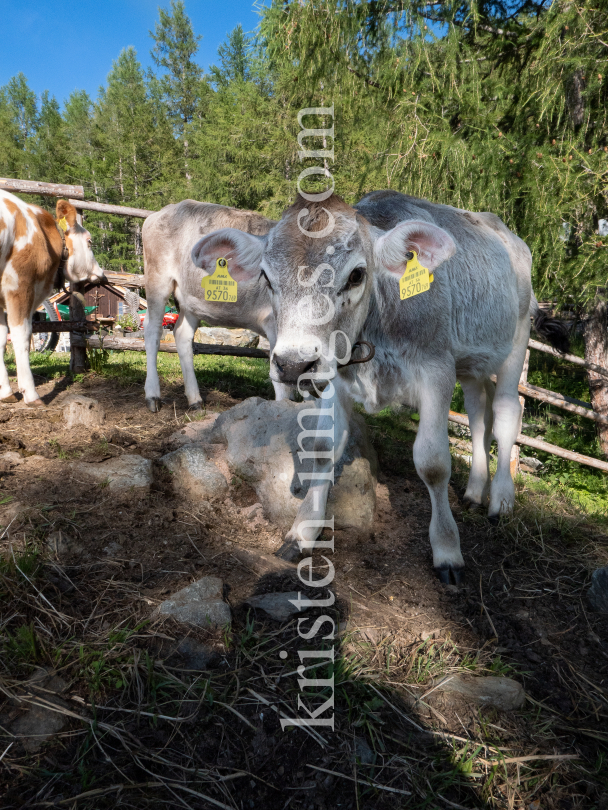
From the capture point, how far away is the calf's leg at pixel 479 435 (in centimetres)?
418

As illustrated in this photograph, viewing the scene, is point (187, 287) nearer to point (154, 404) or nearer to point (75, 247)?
point (154, 404)

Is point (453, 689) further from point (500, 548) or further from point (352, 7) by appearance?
point (352, 7)

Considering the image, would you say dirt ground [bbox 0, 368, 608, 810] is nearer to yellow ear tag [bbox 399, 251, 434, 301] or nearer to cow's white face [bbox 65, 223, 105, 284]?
yellow ear tag [bbox 399, 251, 434, 301]

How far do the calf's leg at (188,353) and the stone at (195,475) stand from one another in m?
1.85

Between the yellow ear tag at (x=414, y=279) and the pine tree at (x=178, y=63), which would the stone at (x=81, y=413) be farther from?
the pine tree at (x=178, y=63)

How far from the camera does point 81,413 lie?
4.41 meters

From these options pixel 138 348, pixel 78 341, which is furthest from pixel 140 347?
pixel 78 341

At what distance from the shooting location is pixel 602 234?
5.47 meters

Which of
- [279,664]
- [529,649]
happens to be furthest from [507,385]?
[279,664]

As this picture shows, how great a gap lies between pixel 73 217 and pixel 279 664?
5935mm

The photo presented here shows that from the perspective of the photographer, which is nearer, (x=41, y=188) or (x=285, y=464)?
(x=285, y=464)

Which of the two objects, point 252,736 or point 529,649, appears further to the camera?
point 529,649

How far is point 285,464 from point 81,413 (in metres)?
2.00

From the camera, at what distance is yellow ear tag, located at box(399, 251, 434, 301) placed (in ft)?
9.06
